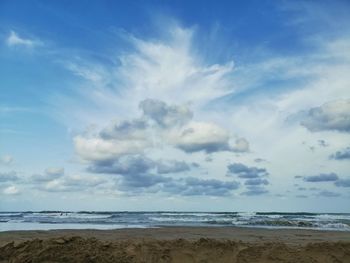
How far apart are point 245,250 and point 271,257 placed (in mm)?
487

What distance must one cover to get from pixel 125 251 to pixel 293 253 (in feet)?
10.3

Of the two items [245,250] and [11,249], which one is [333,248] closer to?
[245,250]

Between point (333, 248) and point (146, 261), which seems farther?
point (333, 248)

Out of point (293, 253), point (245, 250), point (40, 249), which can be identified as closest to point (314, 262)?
point (293, 253)

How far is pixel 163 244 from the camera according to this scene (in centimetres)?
865

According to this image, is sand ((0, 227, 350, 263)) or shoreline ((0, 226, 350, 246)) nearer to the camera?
sand ((0, 227, 350, 263))

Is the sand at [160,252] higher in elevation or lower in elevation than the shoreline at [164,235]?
lower

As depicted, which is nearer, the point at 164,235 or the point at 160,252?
the point at 160,252

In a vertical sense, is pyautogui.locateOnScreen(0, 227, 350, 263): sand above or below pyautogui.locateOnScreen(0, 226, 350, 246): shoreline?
below

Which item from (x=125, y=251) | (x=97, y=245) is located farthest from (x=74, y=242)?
(x=125, y=251)

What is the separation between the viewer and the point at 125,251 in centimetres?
838

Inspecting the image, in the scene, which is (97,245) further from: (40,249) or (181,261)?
(181,261)

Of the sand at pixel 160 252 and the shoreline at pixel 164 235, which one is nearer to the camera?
the sand at pixel 160 252

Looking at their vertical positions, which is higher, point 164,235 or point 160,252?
point 164,235
